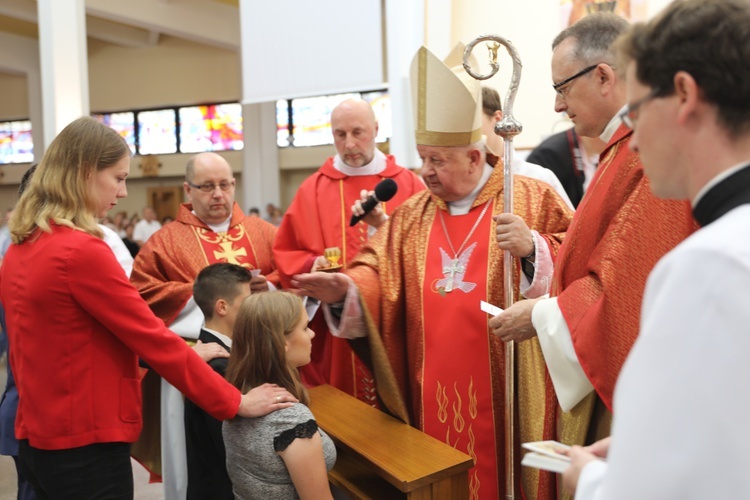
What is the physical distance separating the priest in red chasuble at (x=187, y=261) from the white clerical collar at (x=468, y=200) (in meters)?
1.11

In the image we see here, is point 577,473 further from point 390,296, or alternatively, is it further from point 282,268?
point 282,268

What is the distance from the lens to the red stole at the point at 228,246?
3660mm

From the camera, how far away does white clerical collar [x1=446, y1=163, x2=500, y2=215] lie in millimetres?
2838

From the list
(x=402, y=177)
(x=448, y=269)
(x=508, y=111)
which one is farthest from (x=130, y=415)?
(x=402, y=177)

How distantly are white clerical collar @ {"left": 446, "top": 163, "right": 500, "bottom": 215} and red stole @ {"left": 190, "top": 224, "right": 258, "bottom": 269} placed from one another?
131 cm

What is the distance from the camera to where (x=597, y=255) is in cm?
187

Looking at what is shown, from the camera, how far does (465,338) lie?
2.67 metres

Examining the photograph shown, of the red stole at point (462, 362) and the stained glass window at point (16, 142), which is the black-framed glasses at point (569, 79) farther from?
the stained glass window at point (16, 142)

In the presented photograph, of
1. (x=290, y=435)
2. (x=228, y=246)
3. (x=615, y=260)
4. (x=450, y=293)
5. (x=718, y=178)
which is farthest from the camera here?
(x=228, y=246)

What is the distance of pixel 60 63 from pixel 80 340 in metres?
6.07

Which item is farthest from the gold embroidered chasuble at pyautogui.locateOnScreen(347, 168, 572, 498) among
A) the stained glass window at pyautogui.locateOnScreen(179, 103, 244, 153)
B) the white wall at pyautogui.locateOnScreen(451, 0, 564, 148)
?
the stained glass window at pyautogui.locateOnScreen(179, 103, 244, 153)

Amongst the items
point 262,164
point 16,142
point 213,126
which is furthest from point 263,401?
point 16,142

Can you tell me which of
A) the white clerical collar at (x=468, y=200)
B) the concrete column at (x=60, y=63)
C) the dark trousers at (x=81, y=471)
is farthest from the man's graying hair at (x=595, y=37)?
the concrete column at (x=60, y=63)

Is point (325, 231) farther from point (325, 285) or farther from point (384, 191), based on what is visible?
point (325, 285)
